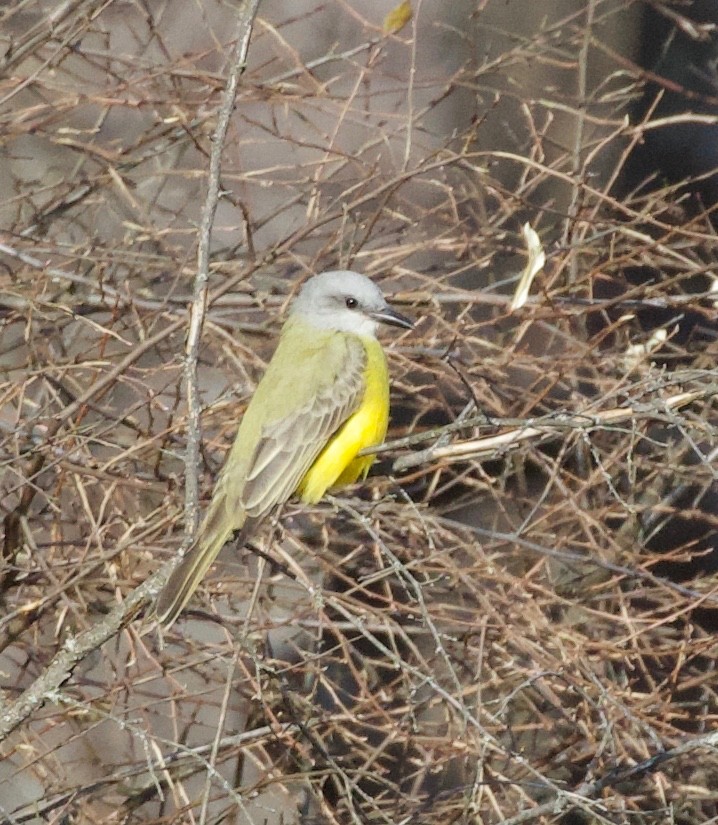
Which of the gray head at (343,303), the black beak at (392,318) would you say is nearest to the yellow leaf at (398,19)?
the gray head at (343,303)

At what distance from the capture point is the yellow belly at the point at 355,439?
5508 mm

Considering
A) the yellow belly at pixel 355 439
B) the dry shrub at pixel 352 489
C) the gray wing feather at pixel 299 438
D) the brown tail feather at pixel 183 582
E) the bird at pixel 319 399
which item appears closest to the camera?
the brown tail feather at pixel 183 582

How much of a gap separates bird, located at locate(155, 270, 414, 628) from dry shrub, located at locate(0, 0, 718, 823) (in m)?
0.14

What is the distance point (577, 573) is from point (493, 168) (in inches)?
96.8

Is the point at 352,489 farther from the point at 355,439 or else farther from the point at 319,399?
the point at 319,399

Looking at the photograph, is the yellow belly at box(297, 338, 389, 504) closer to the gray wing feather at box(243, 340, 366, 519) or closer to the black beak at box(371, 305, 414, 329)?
the gray wing feather at box(243, 340, 366, 519)

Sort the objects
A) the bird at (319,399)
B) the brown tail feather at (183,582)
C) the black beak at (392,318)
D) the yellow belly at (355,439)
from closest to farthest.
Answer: the brown tail feather at (183,582) < the bird at (319,399) < the black beak at (392,318) < the yellow belly at (355,439)

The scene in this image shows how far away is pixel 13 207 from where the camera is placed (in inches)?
255

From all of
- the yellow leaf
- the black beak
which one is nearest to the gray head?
the black beak

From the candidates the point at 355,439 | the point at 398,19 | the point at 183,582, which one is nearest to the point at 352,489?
the point at 355,439

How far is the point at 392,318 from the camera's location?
212 inches

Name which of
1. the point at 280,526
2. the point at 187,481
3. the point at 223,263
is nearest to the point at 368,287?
the point at 223,263

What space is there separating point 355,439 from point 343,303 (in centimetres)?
56

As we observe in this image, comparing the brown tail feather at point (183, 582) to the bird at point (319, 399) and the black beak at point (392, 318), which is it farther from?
the black beak at point (392, 318)
